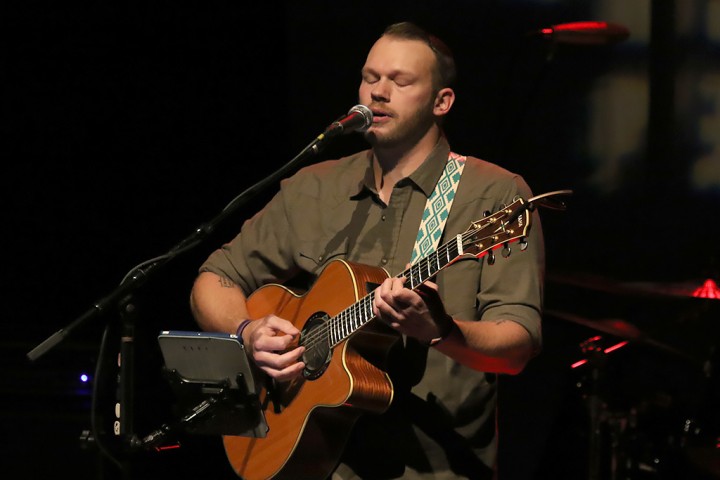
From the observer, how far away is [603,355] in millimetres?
4664

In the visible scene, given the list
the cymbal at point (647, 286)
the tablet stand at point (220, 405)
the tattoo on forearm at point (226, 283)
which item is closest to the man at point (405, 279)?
the tattoo on forearm at point (226, 283)

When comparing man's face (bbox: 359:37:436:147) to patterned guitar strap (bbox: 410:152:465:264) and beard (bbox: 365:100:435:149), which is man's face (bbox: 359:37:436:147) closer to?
beard (bbox: 365:100:435:149)

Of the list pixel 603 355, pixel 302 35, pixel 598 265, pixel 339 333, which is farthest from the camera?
pixel 302 35

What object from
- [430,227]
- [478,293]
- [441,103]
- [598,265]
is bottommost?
[598,265]

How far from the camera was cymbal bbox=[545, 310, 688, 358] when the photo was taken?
14.9 ft

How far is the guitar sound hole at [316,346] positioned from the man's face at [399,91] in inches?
25.6

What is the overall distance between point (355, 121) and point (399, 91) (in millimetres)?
302

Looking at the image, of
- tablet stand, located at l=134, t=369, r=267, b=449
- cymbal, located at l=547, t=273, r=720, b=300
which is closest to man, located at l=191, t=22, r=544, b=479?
tablet stand, located at l=134, t=369, r=267, b=449

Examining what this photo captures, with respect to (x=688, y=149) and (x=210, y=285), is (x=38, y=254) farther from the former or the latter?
(x=688, y=149)

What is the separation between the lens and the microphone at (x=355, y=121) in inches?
118

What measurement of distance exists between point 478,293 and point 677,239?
2181 mm

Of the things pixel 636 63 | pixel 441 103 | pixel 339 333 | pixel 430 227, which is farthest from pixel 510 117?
pixel 339 333

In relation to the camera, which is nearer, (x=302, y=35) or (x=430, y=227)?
(x=430, y=227)

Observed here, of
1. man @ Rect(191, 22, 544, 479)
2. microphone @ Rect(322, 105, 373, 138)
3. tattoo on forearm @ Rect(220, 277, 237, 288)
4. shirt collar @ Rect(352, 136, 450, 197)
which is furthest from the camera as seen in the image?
tattoo on forearm @ Rect(220, 277, 237, 288)
